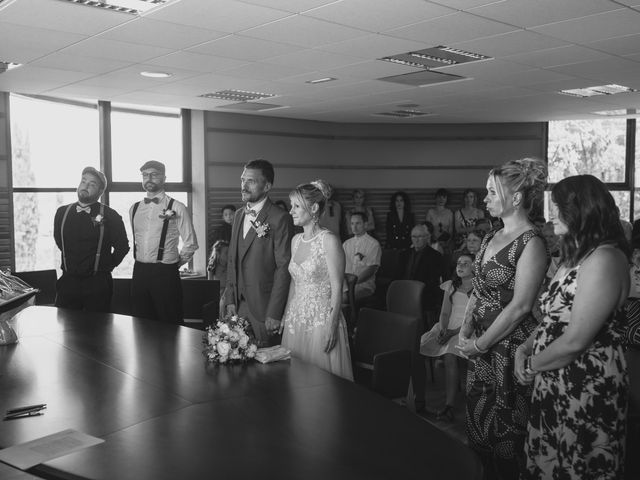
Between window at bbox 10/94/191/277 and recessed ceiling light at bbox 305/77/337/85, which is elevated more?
recessed ceiling light at bbox 305/77/337/85

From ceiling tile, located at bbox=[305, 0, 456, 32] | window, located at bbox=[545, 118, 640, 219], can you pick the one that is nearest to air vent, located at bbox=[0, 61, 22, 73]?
ceiling tile, located at bbox=[305, 0, 456, 32]

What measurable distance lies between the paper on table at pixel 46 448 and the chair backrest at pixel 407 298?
3.72m

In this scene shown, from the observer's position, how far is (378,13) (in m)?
4.58

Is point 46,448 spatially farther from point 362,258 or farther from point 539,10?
point 362,258

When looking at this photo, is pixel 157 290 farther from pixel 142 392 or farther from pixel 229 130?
pixel 229 130

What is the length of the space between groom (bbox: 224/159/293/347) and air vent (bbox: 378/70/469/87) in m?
3.09

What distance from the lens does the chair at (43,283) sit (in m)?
6.09

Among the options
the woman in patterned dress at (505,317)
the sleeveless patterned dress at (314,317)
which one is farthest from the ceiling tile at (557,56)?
the woman in patterned dress at (505,317)

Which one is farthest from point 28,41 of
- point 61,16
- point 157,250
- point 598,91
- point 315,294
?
point 598,91

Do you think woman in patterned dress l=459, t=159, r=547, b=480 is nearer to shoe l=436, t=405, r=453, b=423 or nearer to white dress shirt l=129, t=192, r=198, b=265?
shoe l=436, t=405, r=453, b=423

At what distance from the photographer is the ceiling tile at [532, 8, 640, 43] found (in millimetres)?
4703

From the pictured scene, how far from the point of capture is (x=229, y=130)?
33.7ft

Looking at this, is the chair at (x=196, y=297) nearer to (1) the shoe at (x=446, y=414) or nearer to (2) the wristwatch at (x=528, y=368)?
(1) the shoe at (x=446, y=414)

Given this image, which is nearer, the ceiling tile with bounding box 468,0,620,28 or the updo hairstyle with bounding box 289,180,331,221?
the updo hairstyle with bounding box 289,180,331,221
